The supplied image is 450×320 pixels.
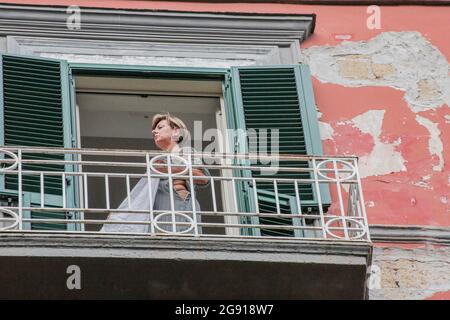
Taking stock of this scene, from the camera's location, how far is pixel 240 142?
41.9 feet

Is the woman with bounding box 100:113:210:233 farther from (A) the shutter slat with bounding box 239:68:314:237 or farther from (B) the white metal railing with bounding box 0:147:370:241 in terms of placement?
(A) the shutter slat with bounding box 239:68:314:237

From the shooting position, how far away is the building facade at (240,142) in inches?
432

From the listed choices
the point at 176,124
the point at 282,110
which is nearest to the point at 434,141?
the point at 282,110

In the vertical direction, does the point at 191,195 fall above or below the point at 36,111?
below

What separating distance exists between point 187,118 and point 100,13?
1.01m

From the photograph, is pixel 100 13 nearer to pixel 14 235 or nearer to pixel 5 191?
pixel 5 191

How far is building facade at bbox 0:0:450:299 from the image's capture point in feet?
36.0

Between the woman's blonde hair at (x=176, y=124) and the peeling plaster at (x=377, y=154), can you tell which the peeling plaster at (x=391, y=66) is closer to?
the peeling plaster at (x=377, y=154)

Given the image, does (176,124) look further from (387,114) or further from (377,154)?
(387,114)

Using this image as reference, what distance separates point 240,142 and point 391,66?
4.87 feet

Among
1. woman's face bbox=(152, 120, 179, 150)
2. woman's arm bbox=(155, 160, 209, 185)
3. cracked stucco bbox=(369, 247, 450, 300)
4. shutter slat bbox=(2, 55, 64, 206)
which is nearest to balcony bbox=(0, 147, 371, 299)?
woman's arm bbox=(155, 160, 209, 185)

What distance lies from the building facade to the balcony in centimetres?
1

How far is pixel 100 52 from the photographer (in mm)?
13305
